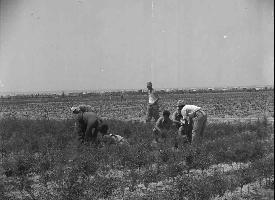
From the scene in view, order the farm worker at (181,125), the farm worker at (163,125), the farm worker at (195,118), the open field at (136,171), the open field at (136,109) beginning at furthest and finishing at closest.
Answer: the open field at (136,109)
the farm worker at (163,125)
the farm worker at (181,125)
the farm worker at (195,118)
the open field at (136,171)

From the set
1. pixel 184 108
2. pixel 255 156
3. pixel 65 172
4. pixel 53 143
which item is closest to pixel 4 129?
pixel 53 143

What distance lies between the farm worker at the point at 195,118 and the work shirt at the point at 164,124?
88cm

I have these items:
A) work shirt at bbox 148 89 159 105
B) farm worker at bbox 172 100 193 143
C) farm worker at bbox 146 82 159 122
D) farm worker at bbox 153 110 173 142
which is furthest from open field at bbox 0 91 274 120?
farm worker at bbox 172 100 193 143

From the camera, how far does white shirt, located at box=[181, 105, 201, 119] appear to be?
9.27 m

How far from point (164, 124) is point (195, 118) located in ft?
4.21

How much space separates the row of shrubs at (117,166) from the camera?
582 centimetres

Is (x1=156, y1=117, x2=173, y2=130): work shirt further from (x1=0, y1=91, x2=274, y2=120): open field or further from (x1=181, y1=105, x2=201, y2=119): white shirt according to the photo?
(x1=0, y1=91, x2=274, y2=120): open field

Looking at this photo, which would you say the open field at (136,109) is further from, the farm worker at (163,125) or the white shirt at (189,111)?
the white shirt at (189,111)

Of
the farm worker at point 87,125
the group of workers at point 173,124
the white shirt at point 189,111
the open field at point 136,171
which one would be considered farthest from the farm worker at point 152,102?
the farm worker at point 87,125

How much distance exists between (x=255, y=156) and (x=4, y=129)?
700cm

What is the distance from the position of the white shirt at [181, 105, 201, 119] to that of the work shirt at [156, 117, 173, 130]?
2.69 feet

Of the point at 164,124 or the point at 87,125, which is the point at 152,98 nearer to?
the point at 164,124

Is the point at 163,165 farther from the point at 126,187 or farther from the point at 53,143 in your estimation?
the point at 53,143

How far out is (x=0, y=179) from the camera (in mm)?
6816
